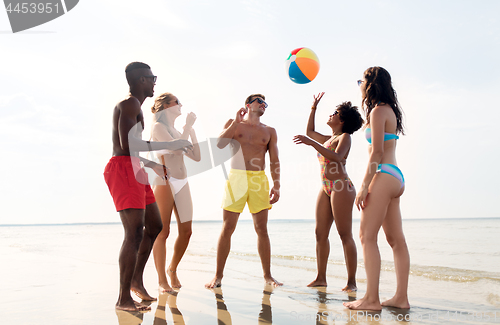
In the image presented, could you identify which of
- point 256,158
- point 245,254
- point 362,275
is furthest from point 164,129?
point 245,254

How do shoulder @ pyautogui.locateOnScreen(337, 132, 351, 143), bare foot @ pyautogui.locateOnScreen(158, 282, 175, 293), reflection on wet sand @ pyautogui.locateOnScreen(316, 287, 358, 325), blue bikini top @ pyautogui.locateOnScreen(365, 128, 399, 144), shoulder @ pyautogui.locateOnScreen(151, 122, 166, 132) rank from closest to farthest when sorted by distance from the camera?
reflection on wet sand @ pyautogui.locateOnScreen(316, 287, 358, 325) < blue bikini top @ pyautogui.locateOnScreen(365, 128, 399, 144) < bare foot @ pyautogui.locateOnScreen(158, 282, 175, 293) < shoulder @ pyautogui.locateOnScreen(151, 122, 166, 132) < shoulder @ pyautogui.locateOnScreen(337, 132, 351, 143)

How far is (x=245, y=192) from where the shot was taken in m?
4.83

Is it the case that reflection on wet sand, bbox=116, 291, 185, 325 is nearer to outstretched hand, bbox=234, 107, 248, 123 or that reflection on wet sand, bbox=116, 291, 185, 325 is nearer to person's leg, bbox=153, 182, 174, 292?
person's leg, bbox=153, 182, 174, 292

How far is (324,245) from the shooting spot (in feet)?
15.1

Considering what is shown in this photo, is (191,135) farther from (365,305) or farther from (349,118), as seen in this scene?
(365,305)

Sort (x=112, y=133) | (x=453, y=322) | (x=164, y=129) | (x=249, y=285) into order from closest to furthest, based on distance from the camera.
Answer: (x=453, y=322), (x=112, y=133), (x=164, y=129), (x=249, y=285)

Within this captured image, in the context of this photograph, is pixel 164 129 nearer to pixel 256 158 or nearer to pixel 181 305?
pixel 256 158

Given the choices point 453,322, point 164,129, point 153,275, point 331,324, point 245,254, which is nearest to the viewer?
point 331,324

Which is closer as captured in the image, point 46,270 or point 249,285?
point 249,285

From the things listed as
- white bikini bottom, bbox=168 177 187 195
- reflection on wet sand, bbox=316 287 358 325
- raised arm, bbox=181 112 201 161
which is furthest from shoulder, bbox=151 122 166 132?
reflection on wet sand, bbox=316 287 358 325

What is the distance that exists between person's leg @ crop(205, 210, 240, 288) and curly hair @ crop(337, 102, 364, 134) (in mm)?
1936

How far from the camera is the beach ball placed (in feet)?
17.0

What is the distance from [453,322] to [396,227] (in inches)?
37.7

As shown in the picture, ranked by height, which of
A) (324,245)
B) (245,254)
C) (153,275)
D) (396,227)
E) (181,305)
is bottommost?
(245,254)
